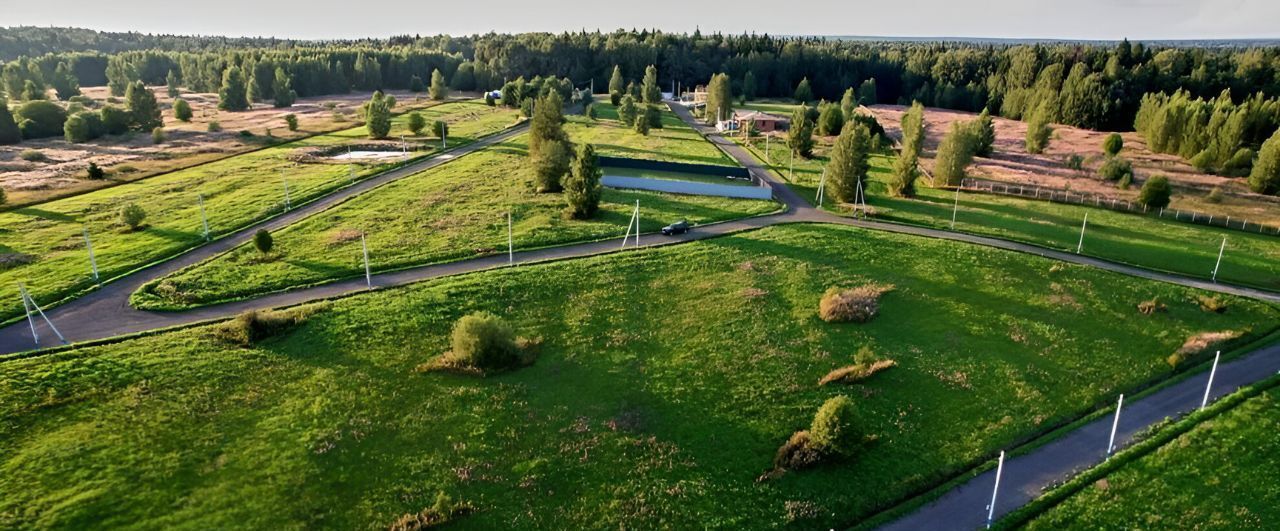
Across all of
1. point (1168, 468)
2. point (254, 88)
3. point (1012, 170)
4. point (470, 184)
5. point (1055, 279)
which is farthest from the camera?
point (254, 88)

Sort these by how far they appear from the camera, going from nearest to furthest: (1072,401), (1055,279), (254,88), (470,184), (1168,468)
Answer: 1. (1168,468)
2. (1072,401)
3. (1055,279)
4. (470,184)
5. (254,88)

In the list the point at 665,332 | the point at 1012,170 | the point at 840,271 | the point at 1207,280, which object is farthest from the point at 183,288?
the point at 1012,170

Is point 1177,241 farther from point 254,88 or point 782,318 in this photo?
point 254,88

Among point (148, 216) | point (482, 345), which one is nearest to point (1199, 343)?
point (482, 345)

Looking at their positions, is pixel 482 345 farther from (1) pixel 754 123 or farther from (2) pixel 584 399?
(1) pixel 754 123

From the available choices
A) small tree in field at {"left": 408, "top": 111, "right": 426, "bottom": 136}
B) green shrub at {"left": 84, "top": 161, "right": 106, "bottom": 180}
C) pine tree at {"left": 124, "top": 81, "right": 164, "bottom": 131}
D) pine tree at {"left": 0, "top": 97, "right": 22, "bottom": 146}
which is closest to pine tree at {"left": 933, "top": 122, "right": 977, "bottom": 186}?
small tree in field at {"left": 408, "top": 111, "right": 426, "bottom": 136}

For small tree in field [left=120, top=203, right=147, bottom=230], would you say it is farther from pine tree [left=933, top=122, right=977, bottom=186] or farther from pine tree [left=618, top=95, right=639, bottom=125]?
pine tree [left=933, top=122, right=977, bottom=186]

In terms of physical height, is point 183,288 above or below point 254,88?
below
